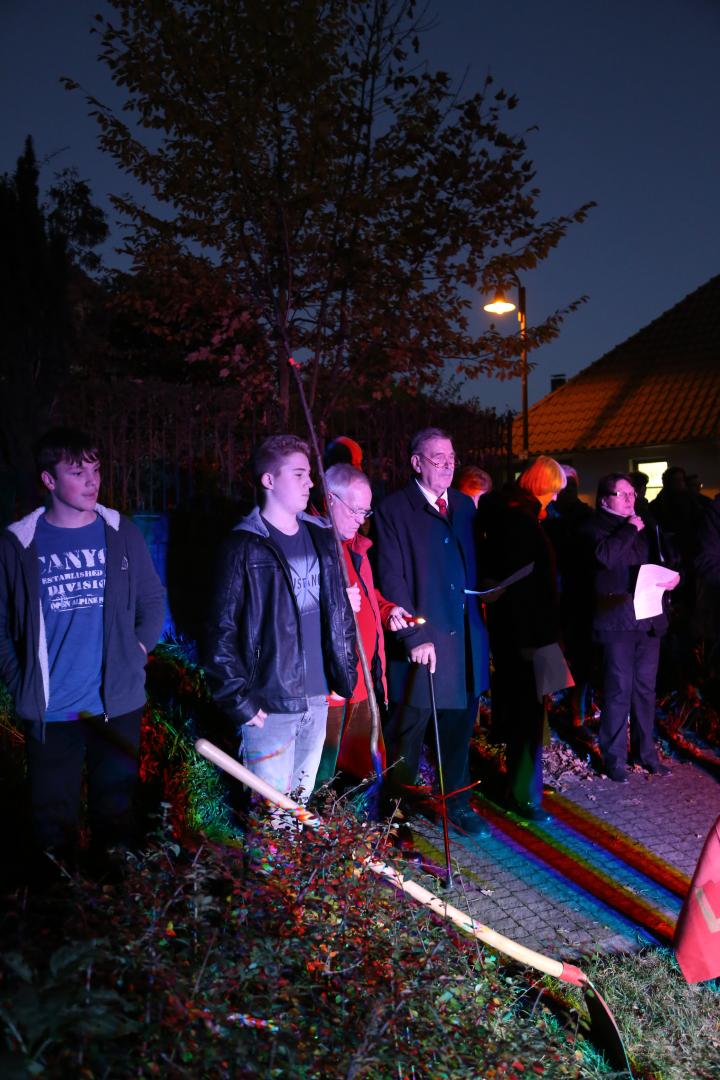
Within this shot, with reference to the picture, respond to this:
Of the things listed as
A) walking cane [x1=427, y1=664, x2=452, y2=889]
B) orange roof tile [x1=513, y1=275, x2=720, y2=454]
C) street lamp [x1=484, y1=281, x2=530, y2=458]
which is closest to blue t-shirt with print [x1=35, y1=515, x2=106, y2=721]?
walking cane [x1=427, y1=664, x2=452, y2=889]

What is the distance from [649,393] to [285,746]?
909 inches

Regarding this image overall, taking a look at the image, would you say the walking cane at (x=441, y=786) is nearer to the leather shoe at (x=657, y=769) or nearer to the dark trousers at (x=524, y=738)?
the dark trousers at (x=524, y=738)

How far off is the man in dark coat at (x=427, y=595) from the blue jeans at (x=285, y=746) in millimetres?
1097

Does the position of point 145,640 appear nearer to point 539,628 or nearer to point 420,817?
point 420,817

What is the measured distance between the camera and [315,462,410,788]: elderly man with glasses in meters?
4.55

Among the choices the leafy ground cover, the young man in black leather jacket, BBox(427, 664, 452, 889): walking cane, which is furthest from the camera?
BBox(427, 664, 452, 889): walking cane

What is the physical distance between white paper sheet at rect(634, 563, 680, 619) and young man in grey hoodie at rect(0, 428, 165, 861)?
3.74 meters

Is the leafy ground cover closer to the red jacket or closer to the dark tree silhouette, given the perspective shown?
the red jacket

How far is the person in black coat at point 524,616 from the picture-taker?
221 inches

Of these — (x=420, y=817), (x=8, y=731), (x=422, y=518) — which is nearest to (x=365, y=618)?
(x=422, y=518)

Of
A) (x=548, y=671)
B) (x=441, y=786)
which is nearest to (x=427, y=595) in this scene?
(x=548, y=671)

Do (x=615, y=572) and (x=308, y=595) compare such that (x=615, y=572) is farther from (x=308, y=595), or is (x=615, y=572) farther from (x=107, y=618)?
(x=107, y=618)

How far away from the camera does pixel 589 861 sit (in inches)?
198


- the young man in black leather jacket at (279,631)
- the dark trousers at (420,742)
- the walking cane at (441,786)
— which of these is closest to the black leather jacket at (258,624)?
the young man in black leather jacket at (279,631)
